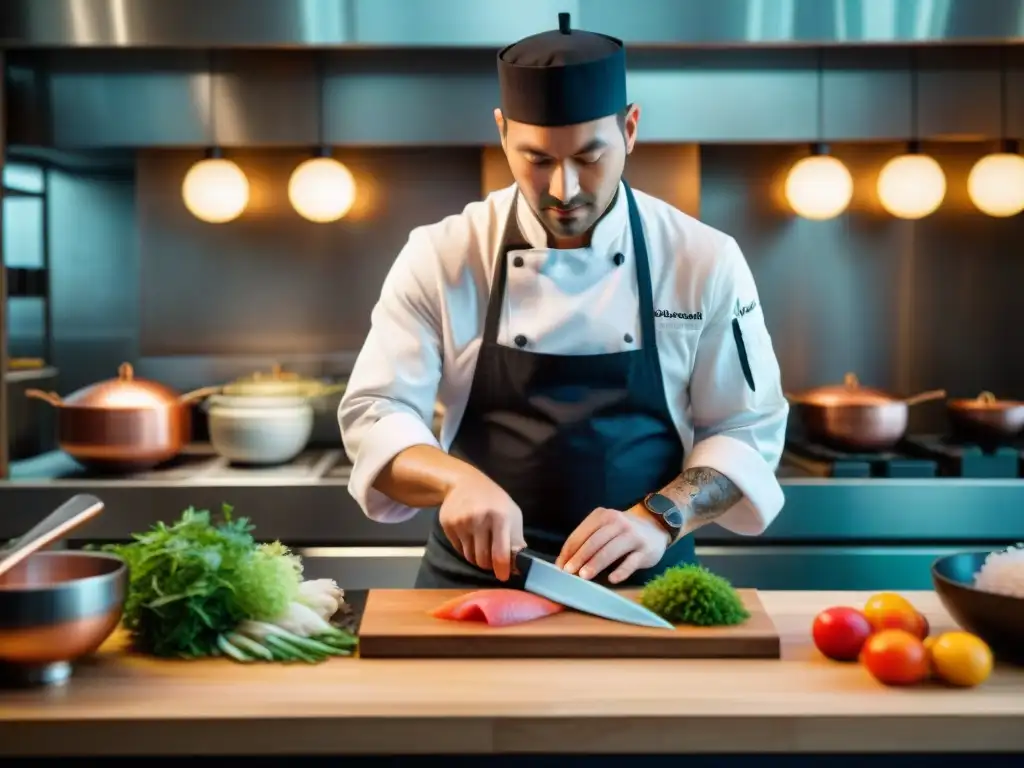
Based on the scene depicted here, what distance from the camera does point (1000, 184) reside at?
3588 millimetres

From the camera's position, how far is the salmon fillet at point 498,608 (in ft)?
5.82

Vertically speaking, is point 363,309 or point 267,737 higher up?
point 363,309

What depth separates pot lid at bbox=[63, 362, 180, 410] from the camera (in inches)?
130

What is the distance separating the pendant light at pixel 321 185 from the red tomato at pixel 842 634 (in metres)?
2.23

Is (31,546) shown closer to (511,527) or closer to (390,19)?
(511,527)

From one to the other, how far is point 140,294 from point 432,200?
0.95 metres

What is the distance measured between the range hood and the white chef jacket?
1179mm

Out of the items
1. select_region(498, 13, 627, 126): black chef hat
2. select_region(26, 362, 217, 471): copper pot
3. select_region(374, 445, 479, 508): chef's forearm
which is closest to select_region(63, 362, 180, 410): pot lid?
select_region(26, 362, 217, 471): copper pot

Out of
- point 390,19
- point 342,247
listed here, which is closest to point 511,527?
point 390,19

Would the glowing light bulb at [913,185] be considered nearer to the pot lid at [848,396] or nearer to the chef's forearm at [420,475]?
the pot lid at [848,396]

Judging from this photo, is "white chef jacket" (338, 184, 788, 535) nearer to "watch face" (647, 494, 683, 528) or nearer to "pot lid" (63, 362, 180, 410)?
"watch face" (647, 494, 683, 528)

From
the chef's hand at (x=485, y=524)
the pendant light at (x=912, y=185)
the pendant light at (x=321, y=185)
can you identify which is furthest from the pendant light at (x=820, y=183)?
the chef's hand at (x=485, y=524)

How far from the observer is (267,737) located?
1.49 meters

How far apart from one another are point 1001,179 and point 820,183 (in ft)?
1.74
